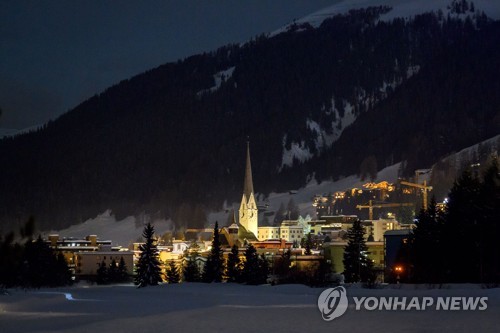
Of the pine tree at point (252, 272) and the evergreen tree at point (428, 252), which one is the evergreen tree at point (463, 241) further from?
the pine tree at point (252, 272)

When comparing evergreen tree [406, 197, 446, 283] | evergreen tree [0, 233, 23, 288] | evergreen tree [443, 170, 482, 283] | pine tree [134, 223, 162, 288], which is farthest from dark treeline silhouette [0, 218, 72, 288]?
evergreen tree [0, 233, 23, 288]

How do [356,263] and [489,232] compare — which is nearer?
[489,232]

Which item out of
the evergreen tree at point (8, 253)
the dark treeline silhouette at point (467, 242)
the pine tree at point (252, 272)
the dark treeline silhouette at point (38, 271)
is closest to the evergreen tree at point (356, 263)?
the pine tree at point (252, 272)

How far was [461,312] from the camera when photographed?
86.5 feet

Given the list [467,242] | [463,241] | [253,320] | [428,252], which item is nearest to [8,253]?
[253,320]

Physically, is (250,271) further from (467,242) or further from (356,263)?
(467,242)

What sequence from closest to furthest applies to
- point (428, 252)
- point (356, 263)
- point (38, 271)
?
1. point (428, 252)
2. point (356, 263)
3. point (38, 271)

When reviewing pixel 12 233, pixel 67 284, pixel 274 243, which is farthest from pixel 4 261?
pixel 274 243

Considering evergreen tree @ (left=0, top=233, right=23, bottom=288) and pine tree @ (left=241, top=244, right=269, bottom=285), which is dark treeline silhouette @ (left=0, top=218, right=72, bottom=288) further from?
evergreen tree @ (left=0, top=233, right=23, bottom=288)

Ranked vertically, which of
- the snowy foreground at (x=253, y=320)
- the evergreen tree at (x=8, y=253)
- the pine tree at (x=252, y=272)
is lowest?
the snowy foreground at (x=253, y=320)

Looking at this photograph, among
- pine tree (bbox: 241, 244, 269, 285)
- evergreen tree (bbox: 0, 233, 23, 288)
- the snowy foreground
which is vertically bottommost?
the snowy foreground

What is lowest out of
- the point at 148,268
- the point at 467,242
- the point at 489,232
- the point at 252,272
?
the point at 252,272

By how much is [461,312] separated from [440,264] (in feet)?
86.3

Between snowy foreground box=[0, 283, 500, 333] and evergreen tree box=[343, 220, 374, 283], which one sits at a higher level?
evergreen tree box=[343, 220, 374, 283]
